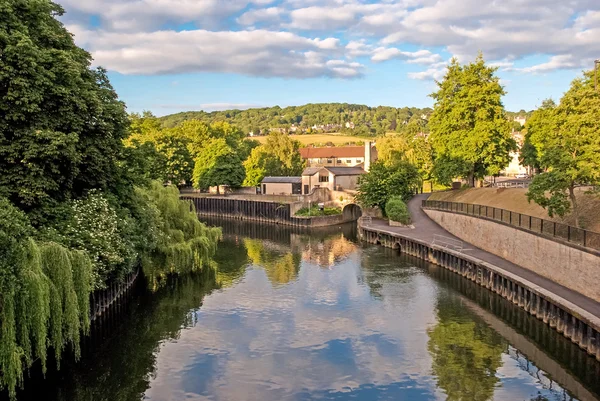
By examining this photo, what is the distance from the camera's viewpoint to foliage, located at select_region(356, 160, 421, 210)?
7206 centimetres

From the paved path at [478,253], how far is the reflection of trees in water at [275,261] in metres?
12.5

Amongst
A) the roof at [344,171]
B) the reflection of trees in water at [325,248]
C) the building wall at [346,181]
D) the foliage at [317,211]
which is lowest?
the reflection of trees in water at [325,248]

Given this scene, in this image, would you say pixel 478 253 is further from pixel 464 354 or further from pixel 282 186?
pixel 282 186

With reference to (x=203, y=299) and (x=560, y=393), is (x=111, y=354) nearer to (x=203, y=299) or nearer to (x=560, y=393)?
(x=203, y=299)

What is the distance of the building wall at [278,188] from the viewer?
97.8 meters

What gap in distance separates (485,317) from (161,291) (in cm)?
2355

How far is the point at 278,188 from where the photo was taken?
98688 millimetres

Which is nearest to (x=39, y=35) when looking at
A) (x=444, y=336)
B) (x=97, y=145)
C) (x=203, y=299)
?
(x=97, y=145)

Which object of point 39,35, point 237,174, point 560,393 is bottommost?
point 560,393

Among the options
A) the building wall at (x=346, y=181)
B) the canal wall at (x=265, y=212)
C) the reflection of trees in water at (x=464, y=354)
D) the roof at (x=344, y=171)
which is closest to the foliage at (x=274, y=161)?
the canal wall at (x=265, y=212)

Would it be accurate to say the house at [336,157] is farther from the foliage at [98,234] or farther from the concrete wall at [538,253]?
the foliage at [98,234]

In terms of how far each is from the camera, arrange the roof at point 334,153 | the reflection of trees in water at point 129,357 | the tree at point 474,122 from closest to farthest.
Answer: the reflection of trees in water at point 129,357
the tree at point 474,122
the roof at point 334,153

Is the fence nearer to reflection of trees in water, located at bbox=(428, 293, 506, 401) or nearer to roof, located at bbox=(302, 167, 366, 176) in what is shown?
reflection of trees in water, located at bbox=(428, 293, 506, 401)

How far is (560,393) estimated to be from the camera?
2389 centimetres
